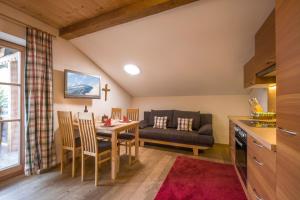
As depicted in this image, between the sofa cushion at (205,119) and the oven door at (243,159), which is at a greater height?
the sofa cushion at (205,119)

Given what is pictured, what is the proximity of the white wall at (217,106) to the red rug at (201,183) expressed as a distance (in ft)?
4.98

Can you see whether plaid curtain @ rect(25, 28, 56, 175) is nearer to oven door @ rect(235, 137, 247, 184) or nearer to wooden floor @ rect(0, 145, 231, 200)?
wooden floor @ rect(0, 145, 231, 200)

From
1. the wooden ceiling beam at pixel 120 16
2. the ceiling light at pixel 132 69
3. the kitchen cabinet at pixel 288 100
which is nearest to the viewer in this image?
the kitchen cabinet at pixel 288 100

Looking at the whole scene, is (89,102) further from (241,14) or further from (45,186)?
(241,14)

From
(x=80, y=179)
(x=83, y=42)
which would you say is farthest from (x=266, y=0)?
(x=80, y=179)

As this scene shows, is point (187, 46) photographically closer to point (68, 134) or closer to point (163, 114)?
point (163, 114)

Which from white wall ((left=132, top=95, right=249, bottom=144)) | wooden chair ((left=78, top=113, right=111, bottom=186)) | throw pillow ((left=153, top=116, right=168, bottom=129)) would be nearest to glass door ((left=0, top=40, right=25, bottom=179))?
wooden chair ((left=78, top=113, right=111, bottom=186))

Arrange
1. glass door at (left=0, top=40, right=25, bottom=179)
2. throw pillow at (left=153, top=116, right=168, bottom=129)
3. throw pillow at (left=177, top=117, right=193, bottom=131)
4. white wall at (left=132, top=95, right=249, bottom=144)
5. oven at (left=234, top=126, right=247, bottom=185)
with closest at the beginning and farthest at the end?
oven at (left=234, top=126, right=247, bottom=185)
glass door at (left=0, top=40, right=25, bottom=179)
throw pillow at (left=177, top=117, right=193, bottom=131)
white wall at (left=132, top=95, right=249, bottom=144)
throw pillow at (left=153, top=116, right=168, bottom=129)

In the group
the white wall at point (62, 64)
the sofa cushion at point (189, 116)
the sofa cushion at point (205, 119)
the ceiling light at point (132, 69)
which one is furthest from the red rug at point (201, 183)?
the ceiling light at point (132, 69)

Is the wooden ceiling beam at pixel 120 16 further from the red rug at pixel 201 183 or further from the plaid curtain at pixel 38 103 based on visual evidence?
the red rug at pixel 201 183

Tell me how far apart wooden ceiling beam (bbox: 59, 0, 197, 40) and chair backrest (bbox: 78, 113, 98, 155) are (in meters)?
1.49

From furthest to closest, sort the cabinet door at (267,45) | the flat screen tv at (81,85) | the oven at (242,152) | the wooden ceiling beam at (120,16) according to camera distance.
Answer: the flat screen tv at (81,85), the wooden ceiling beam at (120,16), the oven at (242,152), the cabinet door at (267,45)

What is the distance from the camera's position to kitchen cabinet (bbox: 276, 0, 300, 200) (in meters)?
0.80

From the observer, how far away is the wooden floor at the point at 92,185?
1.93 meters
